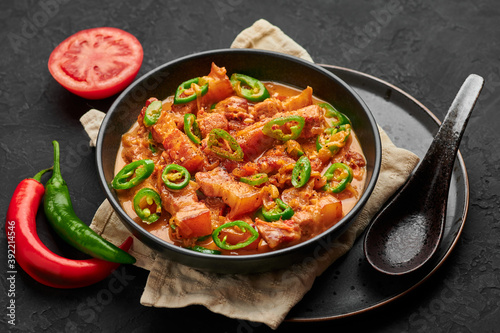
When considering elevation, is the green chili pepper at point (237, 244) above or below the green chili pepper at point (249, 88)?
below

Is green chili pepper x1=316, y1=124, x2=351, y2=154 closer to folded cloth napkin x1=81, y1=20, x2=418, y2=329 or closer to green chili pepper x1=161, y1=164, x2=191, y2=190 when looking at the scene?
folded cloth napkin x1=81, y1=20, x2=418, y2=329

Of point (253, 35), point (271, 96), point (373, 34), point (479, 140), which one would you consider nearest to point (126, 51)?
point (253, 35)

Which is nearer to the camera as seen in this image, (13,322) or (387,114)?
(13,322)

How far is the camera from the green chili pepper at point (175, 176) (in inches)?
170

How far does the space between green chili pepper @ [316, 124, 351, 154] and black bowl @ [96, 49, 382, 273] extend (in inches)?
5.5

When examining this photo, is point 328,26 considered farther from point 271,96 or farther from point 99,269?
point 99,269

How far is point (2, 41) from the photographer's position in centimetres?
631

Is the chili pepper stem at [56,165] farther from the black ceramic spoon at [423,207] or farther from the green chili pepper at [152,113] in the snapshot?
the black ceramic spoon at [423,207]

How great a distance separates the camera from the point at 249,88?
525 cm

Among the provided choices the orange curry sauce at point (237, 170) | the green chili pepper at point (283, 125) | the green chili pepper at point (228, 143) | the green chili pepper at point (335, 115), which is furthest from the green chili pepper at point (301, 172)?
the green chili pepper at point (335, 115)

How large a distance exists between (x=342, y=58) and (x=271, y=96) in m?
1.38

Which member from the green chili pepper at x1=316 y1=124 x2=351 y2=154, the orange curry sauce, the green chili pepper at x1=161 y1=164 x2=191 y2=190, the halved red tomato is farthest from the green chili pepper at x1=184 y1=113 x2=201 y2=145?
the halved red tomato

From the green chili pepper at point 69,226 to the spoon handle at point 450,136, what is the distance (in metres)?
2.53

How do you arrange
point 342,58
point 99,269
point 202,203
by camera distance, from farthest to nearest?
point 342,58 < point 99,269 < point 202,203
